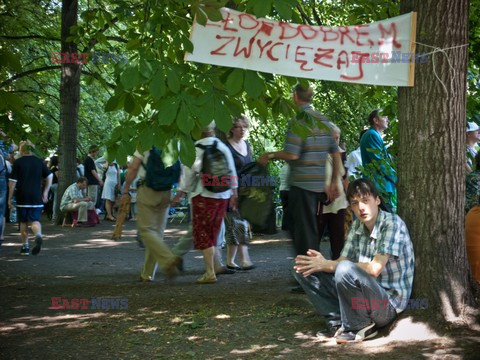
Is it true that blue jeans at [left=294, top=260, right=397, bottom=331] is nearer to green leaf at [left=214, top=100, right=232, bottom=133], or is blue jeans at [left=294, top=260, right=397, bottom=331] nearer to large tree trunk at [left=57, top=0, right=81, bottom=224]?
green leaf at [left=214, top=100, right=232, bottom=133]

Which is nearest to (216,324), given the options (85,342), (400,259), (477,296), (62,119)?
(85,342)

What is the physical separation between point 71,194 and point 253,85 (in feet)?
46.4

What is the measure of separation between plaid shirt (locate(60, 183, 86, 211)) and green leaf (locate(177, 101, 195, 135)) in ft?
46.6

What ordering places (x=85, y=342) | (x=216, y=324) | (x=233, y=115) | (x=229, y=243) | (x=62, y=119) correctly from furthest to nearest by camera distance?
1. (x=62, y=119)
2. (x=229, y=243)
3. (x=216, y=324)
4. (x=85, y=342)
5. (x=233, y=115)

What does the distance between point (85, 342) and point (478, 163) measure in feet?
13.5

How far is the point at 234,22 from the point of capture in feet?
19.3

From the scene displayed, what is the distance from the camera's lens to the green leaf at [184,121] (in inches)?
192

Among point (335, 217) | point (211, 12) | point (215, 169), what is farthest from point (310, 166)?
point (211, 12)

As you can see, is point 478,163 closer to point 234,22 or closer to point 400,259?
point 400,259

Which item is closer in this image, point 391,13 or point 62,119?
point 391,13

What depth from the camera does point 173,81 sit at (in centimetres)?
510

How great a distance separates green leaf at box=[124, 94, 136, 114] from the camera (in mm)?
5754

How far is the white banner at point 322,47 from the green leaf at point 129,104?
0.55m

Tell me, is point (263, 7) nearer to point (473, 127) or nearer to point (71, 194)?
point (473, 127)
